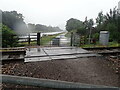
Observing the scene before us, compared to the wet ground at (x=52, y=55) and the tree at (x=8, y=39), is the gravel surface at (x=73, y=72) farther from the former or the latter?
the tree at (x=8, y=39)

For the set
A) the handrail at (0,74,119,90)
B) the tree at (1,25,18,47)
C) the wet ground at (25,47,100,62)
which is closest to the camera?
the handrail at (0,74,119,90)

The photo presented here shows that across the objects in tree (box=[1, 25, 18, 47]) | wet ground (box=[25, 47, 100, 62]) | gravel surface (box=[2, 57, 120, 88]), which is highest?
tree (box=[1, 25, 18, 47])

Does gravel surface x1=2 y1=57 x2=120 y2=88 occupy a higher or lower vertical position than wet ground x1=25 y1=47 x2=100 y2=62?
lower

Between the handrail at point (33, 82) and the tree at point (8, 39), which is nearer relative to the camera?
the handrail at point (33, 82)

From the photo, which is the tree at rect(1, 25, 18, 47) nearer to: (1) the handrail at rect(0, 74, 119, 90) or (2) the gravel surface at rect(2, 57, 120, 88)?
(2) the gravel surface at rect(2, 57, 120, 88)

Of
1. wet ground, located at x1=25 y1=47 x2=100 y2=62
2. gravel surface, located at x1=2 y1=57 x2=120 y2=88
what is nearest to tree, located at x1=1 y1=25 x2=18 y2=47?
wet ground, located at x1=25 y1=47 x2=100 y2=62

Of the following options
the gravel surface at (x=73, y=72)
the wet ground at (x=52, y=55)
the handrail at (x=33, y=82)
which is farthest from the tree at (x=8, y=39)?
the handrail at (x=33, y=82)

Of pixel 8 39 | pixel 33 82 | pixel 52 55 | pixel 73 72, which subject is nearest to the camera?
pixel 33 82

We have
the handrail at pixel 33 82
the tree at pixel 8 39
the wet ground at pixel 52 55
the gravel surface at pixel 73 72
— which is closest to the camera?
the handrail at pixel 33 82

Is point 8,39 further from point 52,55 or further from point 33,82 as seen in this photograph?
point 33,82

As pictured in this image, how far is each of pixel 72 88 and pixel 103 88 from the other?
0.34m

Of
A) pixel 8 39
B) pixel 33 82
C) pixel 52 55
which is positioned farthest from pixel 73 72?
pixel 8 39

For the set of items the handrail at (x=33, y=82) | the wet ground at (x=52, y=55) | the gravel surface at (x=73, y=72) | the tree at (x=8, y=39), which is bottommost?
the gravel surface at (x=73, y=72)

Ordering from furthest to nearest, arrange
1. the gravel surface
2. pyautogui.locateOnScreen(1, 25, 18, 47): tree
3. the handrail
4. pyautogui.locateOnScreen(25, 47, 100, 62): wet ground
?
pyautogui.locateOnScreen(1, 25, 18, 47): tree → pyautogui.locateOnScreen(25, 47, 100, 62): wet ground → the gravel surface → the handrail
